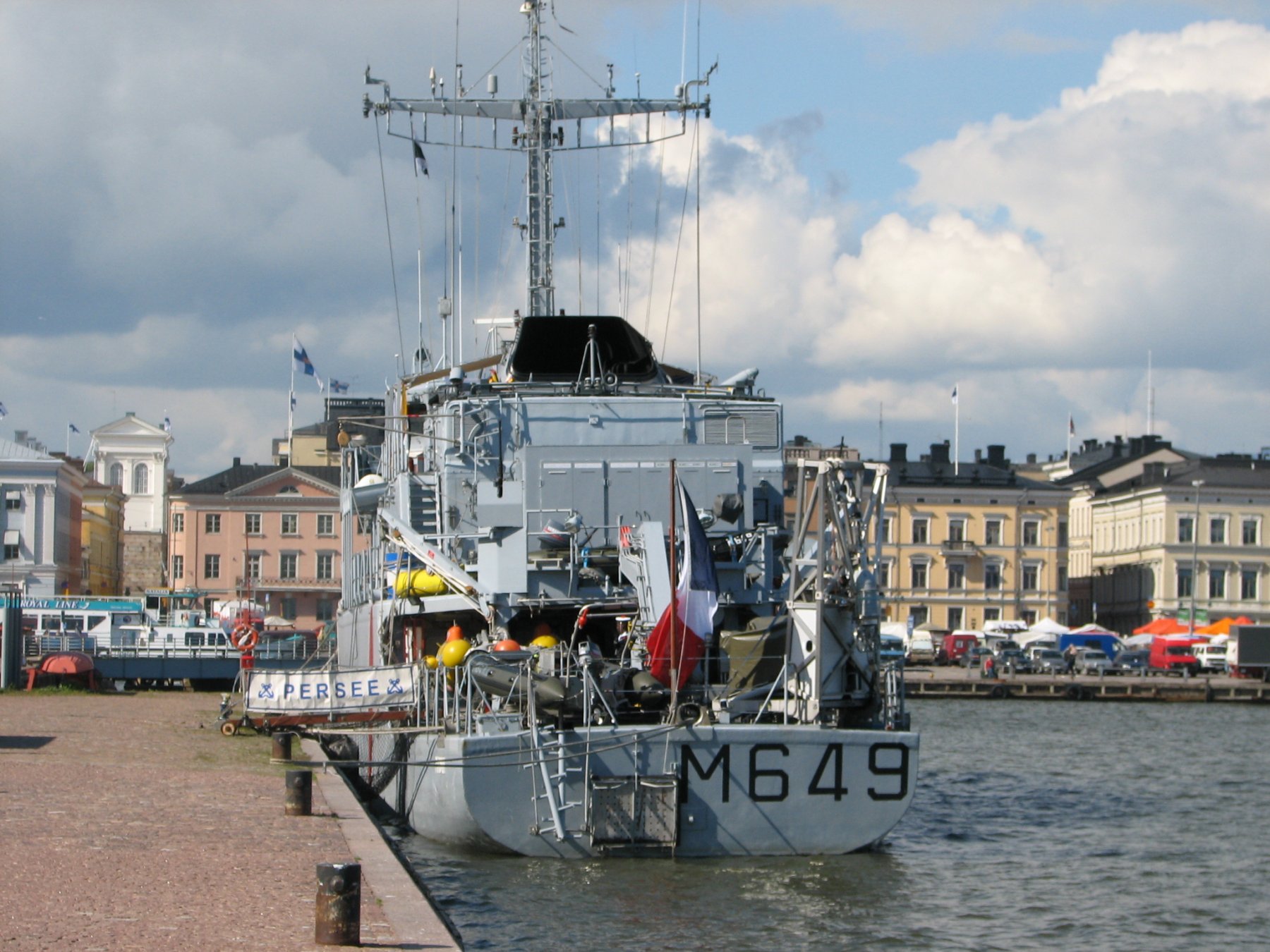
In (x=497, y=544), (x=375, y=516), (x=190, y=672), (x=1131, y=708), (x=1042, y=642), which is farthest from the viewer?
(x=1042, y=642)

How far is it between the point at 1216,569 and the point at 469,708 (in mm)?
93662

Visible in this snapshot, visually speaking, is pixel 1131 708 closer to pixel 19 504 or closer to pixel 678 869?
pixel 678 869

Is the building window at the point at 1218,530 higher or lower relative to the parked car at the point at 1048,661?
higher

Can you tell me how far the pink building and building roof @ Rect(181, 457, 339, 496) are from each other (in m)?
0.39

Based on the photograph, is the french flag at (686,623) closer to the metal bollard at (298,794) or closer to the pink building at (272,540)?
the metal bollard at (298,794)

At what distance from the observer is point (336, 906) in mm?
12031

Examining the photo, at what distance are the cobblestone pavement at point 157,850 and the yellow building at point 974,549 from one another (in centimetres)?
7826

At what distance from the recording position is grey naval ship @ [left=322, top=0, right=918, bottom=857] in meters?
18.6

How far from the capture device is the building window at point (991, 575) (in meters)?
104

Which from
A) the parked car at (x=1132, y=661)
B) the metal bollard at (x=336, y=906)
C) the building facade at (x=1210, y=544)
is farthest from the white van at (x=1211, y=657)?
the metal bollard at (x=336, y=906)

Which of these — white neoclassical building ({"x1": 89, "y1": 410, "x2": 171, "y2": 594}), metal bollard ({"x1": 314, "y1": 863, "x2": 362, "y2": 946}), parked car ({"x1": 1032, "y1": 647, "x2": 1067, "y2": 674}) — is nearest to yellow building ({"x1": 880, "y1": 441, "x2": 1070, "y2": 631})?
parked car ({"x1": 1032, "y1": 647, "x2": 1067, "y2": 674})

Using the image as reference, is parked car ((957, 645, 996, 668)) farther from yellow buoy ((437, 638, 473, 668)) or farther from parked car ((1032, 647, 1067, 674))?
yellow buoy ((437, 638, 473, 668))

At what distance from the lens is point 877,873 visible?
1986cm

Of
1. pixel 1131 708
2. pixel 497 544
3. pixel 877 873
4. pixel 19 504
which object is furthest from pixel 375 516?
pixel 19 504
